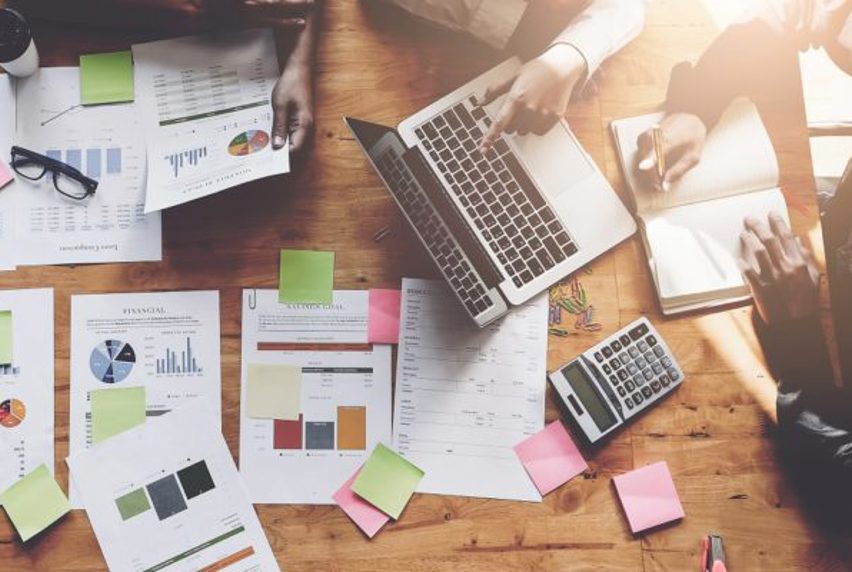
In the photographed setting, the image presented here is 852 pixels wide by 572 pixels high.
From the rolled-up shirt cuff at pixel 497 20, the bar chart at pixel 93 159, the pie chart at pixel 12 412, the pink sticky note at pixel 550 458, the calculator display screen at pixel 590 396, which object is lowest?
the pie chart at pixel 12 412

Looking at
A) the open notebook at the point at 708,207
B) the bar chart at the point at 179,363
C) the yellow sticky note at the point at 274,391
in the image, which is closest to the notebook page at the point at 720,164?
the open notebook at the point at 708,207

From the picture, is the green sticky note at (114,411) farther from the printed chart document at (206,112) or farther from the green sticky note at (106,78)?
the green sticky note at (106,78)

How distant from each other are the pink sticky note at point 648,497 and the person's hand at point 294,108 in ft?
2.28

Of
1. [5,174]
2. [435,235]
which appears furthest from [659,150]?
[5,174]

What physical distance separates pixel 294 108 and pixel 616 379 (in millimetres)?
633

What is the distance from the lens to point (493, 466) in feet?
3.94

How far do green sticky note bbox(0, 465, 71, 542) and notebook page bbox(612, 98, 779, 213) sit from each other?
96 centimetres

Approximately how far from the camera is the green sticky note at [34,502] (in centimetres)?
117

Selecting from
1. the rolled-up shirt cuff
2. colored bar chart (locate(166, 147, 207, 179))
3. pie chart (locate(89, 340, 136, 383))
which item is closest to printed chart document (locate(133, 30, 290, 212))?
colored bar chart (locate(166, 147, 207, 179))

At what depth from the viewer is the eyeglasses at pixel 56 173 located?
1.23m

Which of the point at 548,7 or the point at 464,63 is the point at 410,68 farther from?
the point at 548,7

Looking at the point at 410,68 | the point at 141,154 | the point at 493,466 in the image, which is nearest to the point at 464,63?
the point at 410,68

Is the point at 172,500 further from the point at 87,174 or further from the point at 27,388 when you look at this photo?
the point at 87,174

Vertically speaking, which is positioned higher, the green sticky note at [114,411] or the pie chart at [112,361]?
the pie chart at [112,361]
